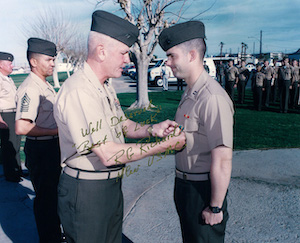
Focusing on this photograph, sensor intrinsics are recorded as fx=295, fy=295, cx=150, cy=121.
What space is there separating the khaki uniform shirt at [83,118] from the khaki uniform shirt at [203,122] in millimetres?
519

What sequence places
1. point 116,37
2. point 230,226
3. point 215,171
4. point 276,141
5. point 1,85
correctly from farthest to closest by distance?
point 276,141 → point 1,85 → point 230,226 → point 116,37 → point 215,171

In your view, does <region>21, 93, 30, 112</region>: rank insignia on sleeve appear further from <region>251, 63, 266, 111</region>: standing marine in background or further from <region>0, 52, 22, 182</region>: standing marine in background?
<region>251, 63, 266, 111</region>: standing marine in background

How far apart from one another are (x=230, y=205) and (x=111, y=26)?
3.05 meters

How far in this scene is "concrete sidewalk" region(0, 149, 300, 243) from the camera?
337cm

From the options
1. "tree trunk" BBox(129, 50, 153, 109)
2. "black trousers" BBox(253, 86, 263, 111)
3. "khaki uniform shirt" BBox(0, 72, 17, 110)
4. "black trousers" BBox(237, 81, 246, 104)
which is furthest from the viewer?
"black trousers" BBox(237, 81, 246, 104)

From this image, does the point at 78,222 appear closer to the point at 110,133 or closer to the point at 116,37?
the point at 110,133

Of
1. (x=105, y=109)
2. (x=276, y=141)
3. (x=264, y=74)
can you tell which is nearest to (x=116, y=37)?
(x=105, y=109)

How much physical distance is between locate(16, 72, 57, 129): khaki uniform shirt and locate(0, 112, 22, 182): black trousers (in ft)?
7.35

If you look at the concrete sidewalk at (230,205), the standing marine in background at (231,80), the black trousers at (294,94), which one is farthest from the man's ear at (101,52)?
the standing marine in background at (231,80)

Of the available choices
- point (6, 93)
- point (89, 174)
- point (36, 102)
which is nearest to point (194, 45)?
point (89, 174)

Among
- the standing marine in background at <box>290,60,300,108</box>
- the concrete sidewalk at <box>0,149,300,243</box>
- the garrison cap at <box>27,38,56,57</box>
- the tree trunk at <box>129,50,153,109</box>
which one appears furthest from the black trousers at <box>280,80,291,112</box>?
the garrison cap at <box>27,38,56,57</box>

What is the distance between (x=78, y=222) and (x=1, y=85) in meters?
3.79

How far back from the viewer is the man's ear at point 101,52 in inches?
74.8

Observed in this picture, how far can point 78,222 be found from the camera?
6.39 ft
